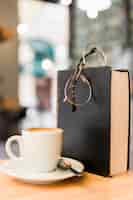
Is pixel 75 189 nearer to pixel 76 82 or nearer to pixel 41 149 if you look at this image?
pixel 41 149

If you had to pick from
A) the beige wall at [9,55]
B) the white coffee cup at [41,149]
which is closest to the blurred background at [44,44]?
the beige wall at [9,55]

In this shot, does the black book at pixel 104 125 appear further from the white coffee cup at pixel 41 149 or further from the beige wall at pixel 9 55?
the beige wall at pixel 9 55

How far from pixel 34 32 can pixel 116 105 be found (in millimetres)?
1992

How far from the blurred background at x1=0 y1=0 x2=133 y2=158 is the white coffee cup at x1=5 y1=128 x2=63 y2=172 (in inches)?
53.7

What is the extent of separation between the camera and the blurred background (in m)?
2.24

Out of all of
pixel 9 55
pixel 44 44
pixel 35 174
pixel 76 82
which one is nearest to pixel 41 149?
pixel 35 174

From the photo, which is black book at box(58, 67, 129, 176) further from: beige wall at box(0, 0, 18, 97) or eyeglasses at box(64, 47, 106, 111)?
beige wall at box(0, 0, 18, 97)

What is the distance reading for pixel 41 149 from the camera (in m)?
0.62

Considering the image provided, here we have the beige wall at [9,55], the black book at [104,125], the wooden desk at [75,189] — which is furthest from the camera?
the beige wall at [9,55]

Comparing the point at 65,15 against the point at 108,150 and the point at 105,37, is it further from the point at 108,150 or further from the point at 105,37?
the point at 108,150

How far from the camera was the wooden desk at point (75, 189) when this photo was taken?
553mm

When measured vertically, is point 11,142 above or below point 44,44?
below

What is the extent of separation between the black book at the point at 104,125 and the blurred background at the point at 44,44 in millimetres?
1300

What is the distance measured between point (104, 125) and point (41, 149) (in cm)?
15
